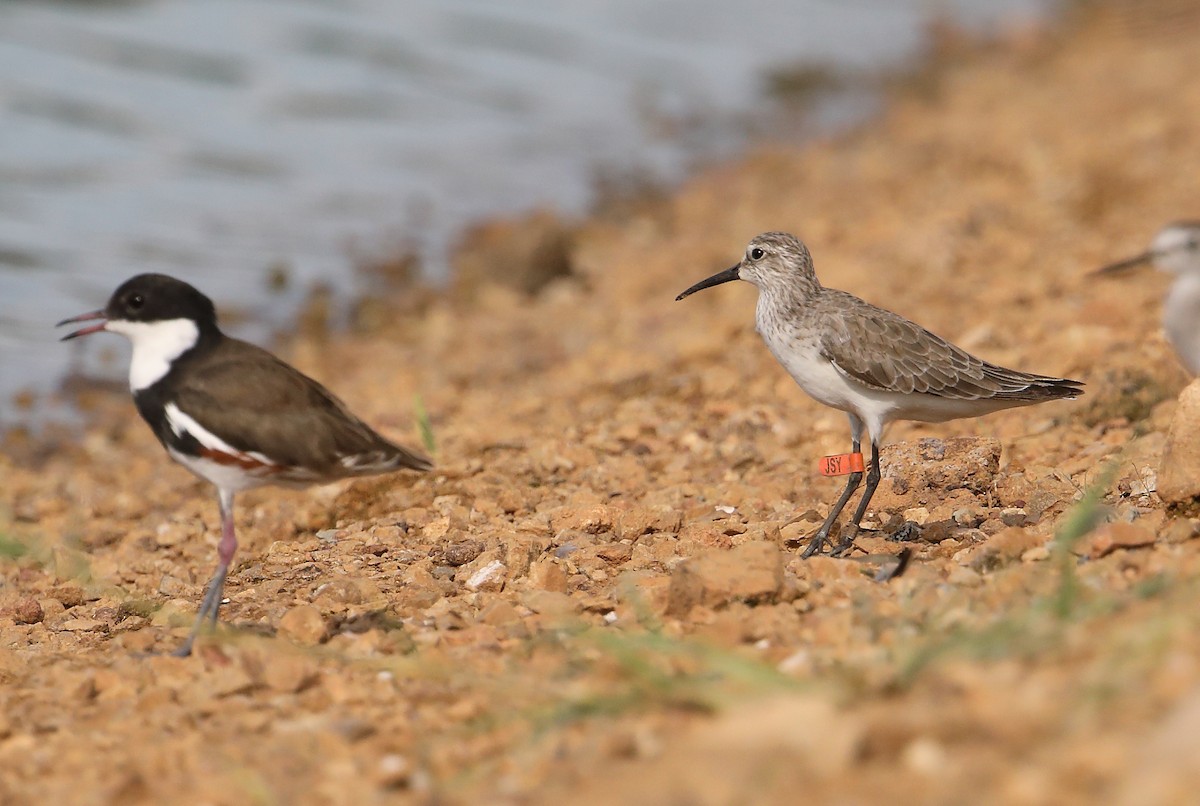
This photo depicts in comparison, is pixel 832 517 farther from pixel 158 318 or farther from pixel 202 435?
pixel 158 318

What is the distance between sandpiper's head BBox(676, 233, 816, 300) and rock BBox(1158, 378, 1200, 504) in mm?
1707

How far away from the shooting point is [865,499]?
591cm

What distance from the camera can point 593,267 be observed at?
11766 mm

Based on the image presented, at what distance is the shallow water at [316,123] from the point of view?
11.8 m

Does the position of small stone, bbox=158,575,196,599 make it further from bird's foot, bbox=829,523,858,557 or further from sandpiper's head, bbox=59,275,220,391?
bird's foot, bbox=829,523,858,557

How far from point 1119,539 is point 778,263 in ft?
6.83

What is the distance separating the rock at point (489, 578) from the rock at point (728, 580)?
32.3 inches

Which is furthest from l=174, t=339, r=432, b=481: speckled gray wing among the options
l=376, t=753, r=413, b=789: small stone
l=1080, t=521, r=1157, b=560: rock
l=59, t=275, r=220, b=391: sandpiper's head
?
l=1080, t=521, r=1157, b=560: rock

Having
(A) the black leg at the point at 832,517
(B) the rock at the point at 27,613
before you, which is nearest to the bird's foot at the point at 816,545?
(A) the black leg at the point at 832,517

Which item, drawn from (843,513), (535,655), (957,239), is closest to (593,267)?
(957,239)

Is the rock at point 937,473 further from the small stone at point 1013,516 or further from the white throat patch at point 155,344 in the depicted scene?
the white throat patch at point 155,344

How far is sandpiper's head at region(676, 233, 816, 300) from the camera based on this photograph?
628 cm

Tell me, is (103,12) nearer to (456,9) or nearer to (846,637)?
(456,9)

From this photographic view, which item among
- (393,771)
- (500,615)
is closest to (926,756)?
(393,771)
